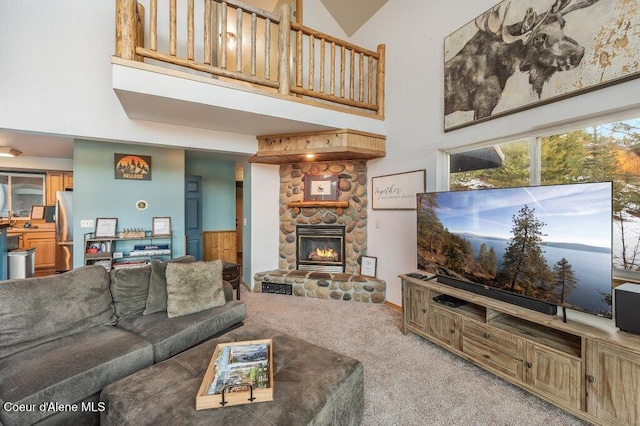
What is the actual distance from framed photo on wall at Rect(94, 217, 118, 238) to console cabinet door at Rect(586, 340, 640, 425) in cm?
494

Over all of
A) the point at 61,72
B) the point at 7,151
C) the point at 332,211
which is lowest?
the point at 332,211

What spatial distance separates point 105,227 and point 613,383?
5.13m

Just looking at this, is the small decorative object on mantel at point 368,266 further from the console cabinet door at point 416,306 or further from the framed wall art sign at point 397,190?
the console cabinet door at point 416,306

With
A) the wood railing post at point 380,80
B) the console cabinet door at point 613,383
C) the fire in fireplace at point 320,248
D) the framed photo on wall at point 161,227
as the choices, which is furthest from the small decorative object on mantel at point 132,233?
the console cabinet door at point 613,383

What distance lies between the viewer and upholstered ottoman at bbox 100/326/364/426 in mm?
1173

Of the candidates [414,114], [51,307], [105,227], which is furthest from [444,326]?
[105,227]

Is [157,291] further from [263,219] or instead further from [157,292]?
[263,219]

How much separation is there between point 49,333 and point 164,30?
3.47m

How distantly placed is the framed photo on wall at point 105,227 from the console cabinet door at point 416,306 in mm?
3899

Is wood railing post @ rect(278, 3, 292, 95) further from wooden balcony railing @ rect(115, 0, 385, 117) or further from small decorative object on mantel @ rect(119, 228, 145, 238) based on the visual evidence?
small decorative object on mantel @ rect(119, 228, 145, 238)

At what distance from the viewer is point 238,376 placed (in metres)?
1.40

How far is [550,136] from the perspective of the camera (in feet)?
7.15

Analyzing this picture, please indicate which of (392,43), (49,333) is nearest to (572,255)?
(392,43)

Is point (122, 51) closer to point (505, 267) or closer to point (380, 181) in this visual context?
point (380, 181)
